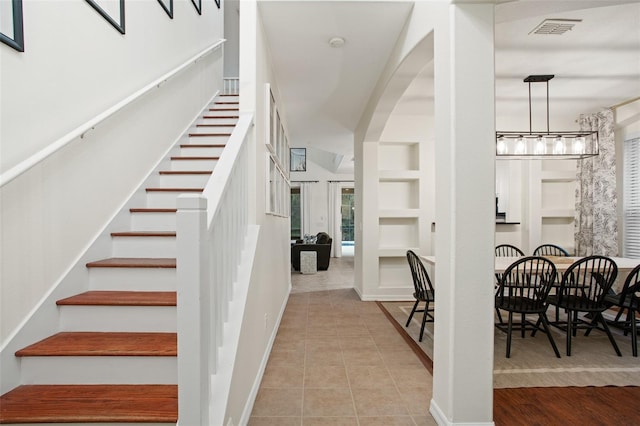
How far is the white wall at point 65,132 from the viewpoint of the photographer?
1567 millimetres

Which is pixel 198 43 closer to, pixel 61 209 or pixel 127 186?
pixel 127 186

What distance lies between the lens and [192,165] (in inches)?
126

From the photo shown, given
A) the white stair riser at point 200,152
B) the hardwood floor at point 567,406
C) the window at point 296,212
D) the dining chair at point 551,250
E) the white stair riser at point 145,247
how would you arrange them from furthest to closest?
the window at point 296,212
the dining chair at point 551,250
the white stair riser at point 200,152
the white stair riser at point 145,247
the hardwood floor at point 567,406

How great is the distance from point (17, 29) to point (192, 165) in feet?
5.51

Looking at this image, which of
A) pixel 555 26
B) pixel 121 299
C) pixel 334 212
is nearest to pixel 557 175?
pixel 555 26

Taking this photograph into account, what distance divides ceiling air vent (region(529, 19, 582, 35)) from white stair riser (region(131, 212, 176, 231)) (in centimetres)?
330

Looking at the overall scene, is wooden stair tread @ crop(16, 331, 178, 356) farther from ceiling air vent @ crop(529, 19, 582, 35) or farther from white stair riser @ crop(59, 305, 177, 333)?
ceiling air vent @ crop(529, 19, 582, 35)

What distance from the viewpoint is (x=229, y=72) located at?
7.52 meters

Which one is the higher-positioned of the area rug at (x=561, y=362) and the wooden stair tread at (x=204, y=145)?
the wooden stair tread at (x=204, y=145)

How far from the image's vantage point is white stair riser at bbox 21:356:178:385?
157 centimetres

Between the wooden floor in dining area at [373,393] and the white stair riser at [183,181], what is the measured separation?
64.5 inches

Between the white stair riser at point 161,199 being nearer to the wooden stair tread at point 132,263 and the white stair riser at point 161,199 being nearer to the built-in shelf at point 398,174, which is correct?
the wooden stair tread at point 132,263

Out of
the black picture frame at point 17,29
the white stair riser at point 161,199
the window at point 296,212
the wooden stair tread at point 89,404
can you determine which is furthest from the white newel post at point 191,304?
the window at point 296,212

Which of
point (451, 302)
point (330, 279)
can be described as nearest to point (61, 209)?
point (451, 302)
